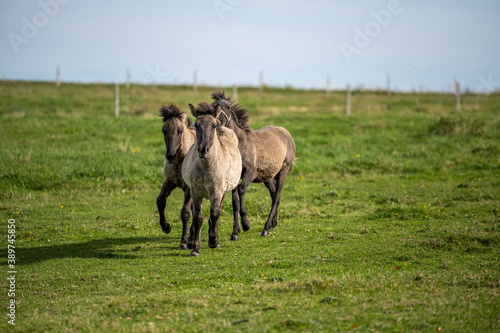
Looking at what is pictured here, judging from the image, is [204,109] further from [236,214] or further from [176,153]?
[236,214]

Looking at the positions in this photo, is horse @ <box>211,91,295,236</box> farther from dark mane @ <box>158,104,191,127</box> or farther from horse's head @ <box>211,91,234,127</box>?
dark mane @ <box>158,104,191,127</box>

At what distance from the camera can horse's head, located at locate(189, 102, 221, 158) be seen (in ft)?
25.8

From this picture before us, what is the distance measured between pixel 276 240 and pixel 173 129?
9.73ft

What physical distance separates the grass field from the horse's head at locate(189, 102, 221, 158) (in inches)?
75.6

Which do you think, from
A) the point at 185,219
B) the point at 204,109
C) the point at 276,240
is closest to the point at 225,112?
the point at 204,109

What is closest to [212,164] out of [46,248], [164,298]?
[164,298]

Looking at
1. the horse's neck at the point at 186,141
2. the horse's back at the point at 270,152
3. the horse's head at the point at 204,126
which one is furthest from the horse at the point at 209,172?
the horse's back at the point at 270,152

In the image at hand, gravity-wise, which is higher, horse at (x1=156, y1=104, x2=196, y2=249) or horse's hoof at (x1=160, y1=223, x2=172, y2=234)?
horse at (x1=156, y1=104, x2=196, y2=249)

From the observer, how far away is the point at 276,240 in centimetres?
955

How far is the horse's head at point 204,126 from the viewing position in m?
7.86

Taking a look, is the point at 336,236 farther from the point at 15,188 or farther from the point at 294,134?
the point at 294,134

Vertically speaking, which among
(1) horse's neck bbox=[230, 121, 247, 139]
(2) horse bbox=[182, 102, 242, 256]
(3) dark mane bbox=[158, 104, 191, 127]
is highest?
(3) dark mane bbox=[158, 104, 191, 127]

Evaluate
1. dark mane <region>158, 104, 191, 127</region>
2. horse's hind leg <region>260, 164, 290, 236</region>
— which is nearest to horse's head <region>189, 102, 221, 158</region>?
dark mane <region>158, 104, 191, 127</region>

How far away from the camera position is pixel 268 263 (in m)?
7.77
